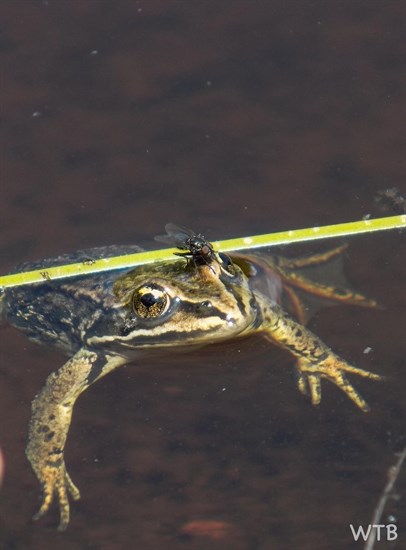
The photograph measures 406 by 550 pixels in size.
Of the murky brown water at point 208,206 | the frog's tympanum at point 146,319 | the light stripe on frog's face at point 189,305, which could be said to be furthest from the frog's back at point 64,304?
the light stripe on frog's face at point 189,305

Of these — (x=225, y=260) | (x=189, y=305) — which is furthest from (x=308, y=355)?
→ (x=189, y=305)

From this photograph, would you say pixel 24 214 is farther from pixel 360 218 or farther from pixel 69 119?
pixel 360 218

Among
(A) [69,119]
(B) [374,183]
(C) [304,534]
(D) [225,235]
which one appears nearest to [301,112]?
(B) [374,183]

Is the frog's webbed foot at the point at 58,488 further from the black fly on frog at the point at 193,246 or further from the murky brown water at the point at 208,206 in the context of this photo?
the black fly on frog at the point at 193,246

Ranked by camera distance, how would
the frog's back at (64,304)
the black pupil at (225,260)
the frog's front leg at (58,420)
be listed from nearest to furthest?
the black pupil at (225,260)
the frog's front leg at (58,420)
the frog's back at (64,304)

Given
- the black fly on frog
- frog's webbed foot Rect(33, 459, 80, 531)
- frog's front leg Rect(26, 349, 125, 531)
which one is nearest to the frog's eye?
the black fly on frog

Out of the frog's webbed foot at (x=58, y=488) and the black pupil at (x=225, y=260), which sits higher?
the black pupil at (x=225, y=260)
